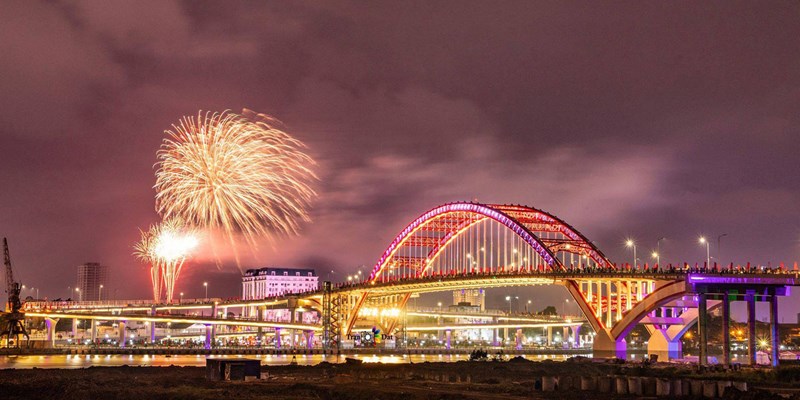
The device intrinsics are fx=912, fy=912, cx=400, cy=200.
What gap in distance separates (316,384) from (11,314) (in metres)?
96.3

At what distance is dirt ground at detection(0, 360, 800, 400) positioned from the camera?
143ft

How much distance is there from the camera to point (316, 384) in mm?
50625

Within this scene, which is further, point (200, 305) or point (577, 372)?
point (200, 305)

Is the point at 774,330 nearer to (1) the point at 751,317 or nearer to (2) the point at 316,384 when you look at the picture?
(1) the point at 751,317

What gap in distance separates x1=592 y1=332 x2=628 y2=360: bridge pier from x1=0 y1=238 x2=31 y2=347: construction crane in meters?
79.4

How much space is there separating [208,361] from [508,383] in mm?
18063

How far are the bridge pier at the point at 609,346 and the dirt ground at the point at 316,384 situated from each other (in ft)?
111

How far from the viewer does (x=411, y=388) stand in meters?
47.6

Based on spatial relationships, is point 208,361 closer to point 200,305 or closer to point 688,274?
point 688,274

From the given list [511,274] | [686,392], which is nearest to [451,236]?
[511,274]

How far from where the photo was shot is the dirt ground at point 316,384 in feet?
143

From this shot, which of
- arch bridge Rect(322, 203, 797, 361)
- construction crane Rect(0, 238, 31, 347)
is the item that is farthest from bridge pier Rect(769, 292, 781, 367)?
construction crane Rect(0, 238, 31, 347)

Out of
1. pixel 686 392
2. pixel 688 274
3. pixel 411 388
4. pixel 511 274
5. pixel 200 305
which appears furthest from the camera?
pixel 200 305

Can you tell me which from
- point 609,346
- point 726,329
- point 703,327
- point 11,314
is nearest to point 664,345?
point 609,346
